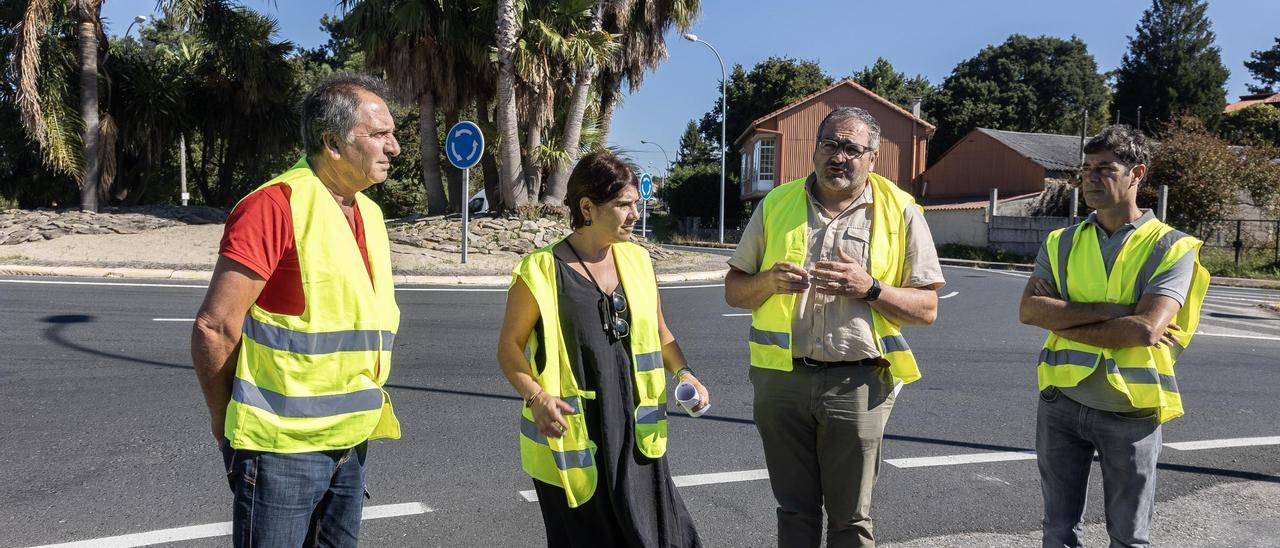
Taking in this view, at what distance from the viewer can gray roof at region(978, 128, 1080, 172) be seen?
39.8 meters

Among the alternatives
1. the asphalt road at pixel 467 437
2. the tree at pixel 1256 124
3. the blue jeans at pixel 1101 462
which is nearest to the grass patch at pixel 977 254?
the asphalt road at pixel 467 437

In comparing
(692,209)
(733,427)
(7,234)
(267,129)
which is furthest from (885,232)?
(692,209)

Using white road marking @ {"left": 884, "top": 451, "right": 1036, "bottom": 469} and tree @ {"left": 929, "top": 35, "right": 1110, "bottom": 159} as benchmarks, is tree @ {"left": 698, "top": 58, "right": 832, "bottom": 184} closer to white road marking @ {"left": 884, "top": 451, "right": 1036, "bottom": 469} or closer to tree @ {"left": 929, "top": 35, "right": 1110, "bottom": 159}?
tree @ {"left": 929, "top": 35, "right": 1110, "bottom": 159}

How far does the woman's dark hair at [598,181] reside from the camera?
275cm

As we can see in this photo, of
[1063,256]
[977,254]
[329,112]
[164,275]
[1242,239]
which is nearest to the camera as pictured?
[329,112]

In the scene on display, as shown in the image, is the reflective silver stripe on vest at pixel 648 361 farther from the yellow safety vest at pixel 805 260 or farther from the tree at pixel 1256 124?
the tree at pixel 1256 124

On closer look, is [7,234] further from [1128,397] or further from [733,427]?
[1128,397]

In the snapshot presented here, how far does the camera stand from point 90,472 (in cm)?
434

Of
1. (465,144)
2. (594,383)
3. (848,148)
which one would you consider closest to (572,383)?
(594,383)

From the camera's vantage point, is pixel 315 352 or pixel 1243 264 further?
pixel 1243 264

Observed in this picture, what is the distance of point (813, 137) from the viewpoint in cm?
4303

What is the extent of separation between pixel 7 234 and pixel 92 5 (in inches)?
217

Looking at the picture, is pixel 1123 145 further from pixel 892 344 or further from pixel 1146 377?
pixel 892 344

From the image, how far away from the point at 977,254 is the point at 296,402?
3370cm
